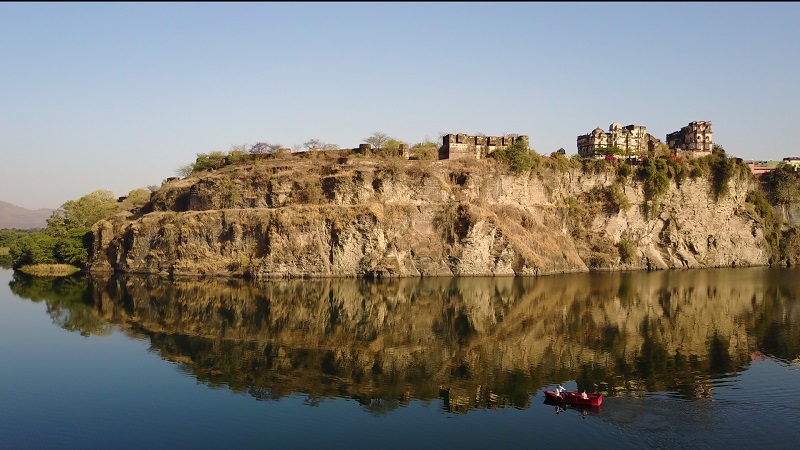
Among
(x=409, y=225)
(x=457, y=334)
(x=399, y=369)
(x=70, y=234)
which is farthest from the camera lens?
(x=70, y=234)

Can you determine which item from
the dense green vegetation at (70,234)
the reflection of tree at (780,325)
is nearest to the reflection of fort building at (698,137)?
the reflection of tree at (780,325)

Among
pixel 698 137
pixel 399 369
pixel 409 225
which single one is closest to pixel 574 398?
pixel 399 369

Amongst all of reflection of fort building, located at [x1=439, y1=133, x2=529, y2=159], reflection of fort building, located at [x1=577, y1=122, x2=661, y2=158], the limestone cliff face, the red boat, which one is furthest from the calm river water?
reflection of fort building, located at [x1=577, y1=122, x2=661, y2=158]

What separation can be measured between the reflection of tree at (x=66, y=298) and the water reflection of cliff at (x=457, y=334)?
141 centimetres

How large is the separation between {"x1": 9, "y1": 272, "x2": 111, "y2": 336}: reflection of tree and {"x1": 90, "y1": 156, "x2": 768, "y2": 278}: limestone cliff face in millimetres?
8315

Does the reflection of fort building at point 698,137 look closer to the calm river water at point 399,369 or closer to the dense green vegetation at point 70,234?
the calm river water at point 399,369

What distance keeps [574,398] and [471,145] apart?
57.7 meters

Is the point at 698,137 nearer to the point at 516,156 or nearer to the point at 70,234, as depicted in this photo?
the point at 516,156

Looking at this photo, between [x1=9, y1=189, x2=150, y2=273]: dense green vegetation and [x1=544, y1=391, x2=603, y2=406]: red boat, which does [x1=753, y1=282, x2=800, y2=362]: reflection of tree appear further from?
[x1=9, y1=189, x2=150, y2=273]: dense green vegetation

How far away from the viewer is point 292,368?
1110 inches

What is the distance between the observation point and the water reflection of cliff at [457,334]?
26.0 metres

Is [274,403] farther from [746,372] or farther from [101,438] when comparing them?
[746,372]

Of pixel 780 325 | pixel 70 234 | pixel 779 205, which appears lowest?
pixel 780 325

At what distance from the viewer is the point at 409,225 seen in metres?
Answer: 67.9
